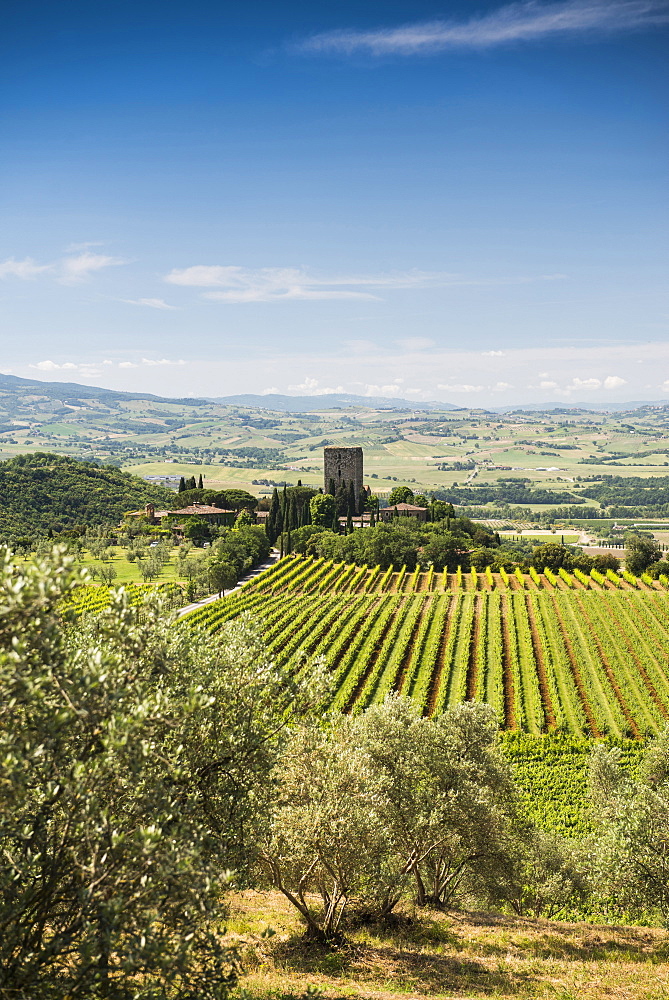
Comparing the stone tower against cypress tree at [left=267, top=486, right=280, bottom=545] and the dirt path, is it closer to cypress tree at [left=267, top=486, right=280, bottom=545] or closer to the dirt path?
cypress tree at [left=267, top=486, right=280, bottom=545]

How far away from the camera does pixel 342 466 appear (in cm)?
12094

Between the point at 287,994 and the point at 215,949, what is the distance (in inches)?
211

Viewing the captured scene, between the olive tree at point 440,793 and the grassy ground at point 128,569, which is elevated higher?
the olive tree at point 440,793

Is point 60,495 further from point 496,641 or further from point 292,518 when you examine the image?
point 496,641

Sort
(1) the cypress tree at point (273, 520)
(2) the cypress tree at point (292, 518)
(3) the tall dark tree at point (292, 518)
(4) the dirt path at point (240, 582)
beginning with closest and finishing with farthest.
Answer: (4) the dirt path at point (240, 582)
(1) the cypress tree at point (273, 520)
(2) the cypress tree at point (292, 518)
(3) the tall dark tree at point (292, 518)

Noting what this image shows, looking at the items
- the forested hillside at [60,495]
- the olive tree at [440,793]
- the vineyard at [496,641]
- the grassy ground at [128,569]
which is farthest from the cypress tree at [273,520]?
the olive tree at [440,793]

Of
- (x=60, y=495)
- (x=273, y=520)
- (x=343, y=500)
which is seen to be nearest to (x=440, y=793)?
(x=273, y=520)

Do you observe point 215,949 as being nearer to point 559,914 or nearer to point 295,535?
point 559,914

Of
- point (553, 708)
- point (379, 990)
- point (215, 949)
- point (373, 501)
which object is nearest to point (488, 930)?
point (379, 990)

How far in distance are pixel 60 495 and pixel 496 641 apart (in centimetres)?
11641

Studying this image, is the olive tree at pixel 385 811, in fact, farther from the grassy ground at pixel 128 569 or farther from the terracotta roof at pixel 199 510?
the terracotta roof at pixel 199 510

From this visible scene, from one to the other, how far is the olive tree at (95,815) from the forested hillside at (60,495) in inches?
4514

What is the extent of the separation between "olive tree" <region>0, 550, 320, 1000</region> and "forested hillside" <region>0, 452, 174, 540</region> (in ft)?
376

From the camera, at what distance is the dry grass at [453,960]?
47.1ft
